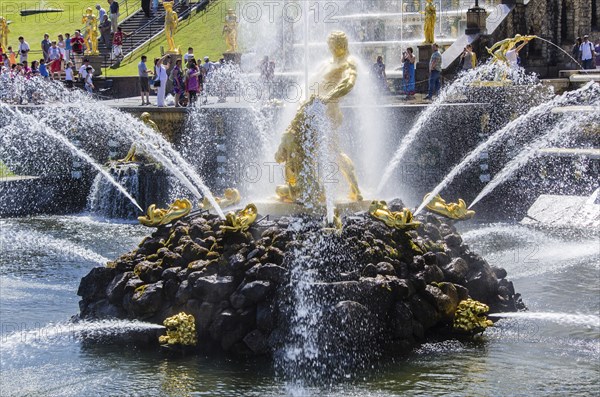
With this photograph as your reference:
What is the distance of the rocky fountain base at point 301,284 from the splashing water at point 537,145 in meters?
9.64

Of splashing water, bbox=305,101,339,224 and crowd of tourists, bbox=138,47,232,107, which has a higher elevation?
crowd of tourists, bbox=138,47,232,107

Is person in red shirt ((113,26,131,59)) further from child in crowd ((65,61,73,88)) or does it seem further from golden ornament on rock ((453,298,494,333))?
golden ornament on rock ((453,298,494,333))

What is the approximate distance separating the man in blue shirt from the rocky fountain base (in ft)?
44.4

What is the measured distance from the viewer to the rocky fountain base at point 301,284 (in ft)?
43.1

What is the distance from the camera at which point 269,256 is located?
13.6m

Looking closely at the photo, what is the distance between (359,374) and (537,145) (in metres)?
14.0

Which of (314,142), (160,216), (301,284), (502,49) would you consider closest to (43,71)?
(502,49)

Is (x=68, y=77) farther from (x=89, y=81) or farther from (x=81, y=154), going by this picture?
(x=81, y=154)

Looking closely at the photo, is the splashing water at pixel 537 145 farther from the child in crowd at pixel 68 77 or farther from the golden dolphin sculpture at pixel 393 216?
the child in crowd at pixel 68 77

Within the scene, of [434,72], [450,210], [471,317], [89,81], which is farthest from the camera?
[89,81]

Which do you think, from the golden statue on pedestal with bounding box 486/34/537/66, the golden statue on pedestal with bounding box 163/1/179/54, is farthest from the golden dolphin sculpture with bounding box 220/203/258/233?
the golden statue on pedestal with bounding box 163/1/179/54

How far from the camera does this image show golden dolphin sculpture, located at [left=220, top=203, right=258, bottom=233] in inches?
552

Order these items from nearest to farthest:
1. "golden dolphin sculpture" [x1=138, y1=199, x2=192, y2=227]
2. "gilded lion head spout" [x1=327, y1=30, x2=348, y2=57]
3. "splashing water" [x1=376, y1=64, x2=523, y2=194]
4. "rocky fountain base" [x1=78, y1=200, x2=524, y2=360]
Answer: "rocky fountain base" [x1=78, y1=200, x2=524, y2=360] < "golden dolphin sculpture" [x1=138, y1=199, x2=192, y2=227] < "gilded lion head spout" [x1=327, y1=30, x2=348, y2=57] < "splashing water" [x1=376, y1=64, x2=523, y2=194]

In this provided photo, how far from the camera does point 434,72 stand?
28031 mm
